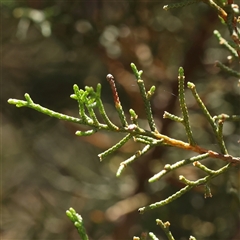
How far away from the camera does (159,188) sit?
2.33 meters

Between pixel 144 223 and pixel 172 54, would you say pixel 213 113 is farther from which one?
pixel 144 223

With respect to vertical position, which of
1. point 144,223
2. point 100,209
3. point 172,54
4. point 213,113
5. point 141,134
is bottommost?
point 100,209

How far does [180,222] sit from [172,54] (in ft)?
3.13

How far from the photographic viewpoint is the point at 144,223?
216 centimetres

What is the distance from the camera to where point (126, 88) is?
2391 mm

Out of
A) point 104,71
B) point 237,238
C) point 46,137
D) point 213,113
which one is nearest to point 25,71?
point 104,71

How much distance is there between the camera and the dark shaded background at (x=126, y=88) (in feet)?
6.97

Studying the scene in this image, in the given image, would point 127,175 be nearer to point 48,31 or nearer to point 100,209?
point 100,209

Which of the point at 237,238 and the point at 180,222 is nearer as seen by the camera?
the point at 237,238

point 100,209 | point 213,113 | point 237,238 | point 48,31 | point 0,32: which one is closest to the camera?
point 237,238

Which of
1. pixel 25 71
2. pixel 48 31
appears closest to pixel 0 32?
pixel 25 71

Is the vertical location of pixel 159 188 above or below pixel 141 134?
below

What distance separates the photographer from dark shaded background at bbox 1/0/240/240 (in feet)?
6.97

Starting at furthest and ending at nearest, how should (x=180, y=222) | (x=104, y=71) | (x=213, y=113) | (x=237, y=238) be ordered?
(x=104, y=71) → (x=213, y=113) → (x=180, y=222) → (x=237, y=238)
